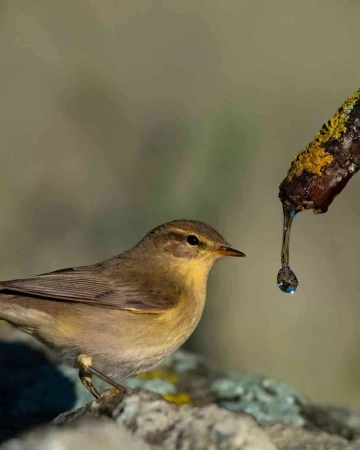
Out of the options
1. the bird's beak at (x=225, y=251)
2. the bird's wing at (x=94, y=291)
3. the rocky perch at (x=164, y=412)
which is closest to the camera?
the rocky perch at (x=164, y=412)

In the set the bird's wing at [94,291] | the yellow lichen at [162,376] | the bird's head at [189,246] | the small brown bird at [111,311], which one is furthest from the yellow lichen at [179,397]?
the bird's head at [189,246]

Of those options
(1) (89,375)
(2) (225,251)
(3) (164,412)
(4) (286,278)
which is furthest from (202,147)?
(3) (164,412)

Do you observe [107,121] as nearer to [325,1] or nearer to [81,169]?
[81,169]

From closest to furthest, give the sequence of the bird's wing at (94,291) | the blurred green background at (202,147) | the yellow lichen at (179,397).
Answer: the bird's wing at (94,291)
the yellow lichen at (179,397)
the blurred green background at (202,147)

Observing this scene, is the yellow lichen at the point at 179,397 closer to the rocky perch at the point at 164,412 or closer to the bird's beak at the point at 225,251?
the rocky perch at the point at 164,412

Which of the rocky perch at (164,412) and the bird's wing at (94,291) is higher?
the bird's wing at (94,291)

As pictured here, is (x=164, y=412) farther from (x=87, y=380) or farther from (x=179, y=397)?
(x=179, y=397)

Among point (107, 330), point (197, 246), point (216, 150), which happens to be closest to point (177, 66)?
point (216, 150)

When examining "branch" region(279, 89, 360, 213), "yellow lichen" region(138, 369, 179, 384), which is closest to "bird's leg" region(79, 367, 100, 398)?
"yellow lichen" region(138, 369, 179, 384)
